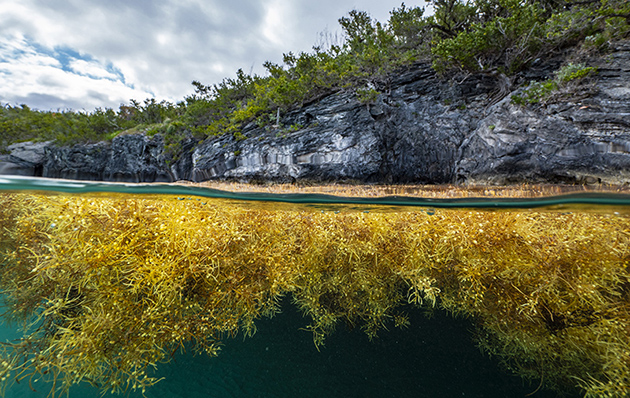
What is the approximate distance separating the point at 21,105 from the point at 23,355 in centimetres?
2675

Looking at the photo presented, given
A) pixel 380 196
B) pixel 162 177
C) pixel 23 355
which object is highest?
pixel 162 177

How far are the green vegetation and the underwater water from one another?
718 centimetres

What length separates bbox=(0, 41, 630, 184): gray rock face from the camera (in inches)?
245

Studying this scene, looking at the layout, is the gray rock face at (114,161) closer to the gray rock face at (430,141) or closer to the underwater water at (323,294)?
the gray rock face at (430,141)

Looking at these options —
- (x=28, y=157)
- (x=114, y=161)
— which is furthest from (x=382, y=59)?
(x=28, y=157)

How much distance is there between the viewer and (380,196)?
4.44m

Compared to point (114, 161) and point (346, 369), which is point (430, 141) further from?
point (114, 161)

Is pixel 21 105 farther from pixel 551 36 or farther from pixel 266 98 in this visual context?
pixel 551 36

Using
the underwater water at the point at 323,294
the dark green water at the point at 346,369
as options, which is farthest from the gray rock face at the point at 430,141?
the dark green water at the point at 346,369

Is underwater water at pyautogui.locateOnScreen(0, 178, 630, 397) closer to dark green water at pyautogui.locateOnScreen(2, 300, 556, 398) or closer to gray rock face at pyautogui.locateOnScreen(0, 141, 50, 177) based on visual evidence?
dark green water at pyautogui.locateOnScreen(2, 300, 556, 398)

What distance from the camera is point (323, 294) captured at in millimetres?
3730

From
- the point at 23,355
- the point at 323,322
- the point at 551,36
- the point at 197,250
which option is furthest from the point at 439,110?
the point at 23,355

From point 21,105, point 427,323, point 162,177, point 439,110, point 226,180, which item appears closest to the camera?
point 427,323

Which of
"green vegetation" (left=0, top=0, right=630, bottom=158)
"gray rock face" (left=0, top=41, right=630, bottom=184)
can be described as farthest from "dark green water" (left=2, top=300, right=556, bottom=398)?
"green vegetation" (left=0, top=0, right=630, bottom=158)
